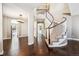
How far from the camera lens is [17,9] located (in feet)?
6.25

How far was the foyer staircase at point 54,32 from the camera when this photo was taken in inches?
75.2

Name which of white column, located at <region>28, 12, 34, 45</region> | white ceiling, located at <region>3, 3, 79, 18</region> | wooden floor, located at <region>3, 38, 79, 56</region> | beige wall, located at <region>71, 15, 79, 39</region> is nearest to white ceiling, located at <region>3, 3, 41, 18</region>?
white ceiling, located at <region>3, 3, 79, 18</region>

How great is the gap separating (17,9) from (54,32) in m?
0.76

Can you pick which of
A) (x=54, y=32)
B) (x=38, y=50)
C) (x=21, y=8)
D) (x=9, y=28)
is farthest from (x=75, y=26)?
(x=9, y=28)

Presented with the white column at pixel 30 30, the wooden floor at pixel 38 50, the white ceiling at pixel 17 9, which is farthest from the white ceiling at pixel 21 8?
the wooden floor at pixel 38 50

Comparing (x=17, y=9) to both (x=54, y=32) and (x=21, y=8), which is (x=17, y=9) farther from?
(x=54, y=32)

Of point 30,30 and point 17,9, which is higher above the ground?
point 17,9

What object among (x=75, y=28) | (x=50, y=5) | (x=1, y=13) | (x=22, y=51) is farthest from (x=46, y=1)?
(x=22, y=51)

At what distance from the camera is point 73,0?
6.31 ft

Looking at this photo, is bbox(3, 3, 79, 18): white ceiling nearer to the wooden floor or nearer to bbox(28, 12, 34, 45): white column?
bbox(28, 12, 34, 45): white column

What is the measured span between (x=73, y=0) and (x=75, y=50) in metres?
0.88

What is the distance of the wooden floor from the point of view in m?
1.92

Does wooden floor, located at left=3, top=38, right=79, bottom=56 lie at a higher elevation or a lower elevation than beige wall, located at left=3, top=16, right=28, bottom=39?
lower

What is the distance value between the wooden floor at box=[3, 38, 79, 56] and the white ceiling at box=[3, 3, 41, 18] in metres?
0.45
